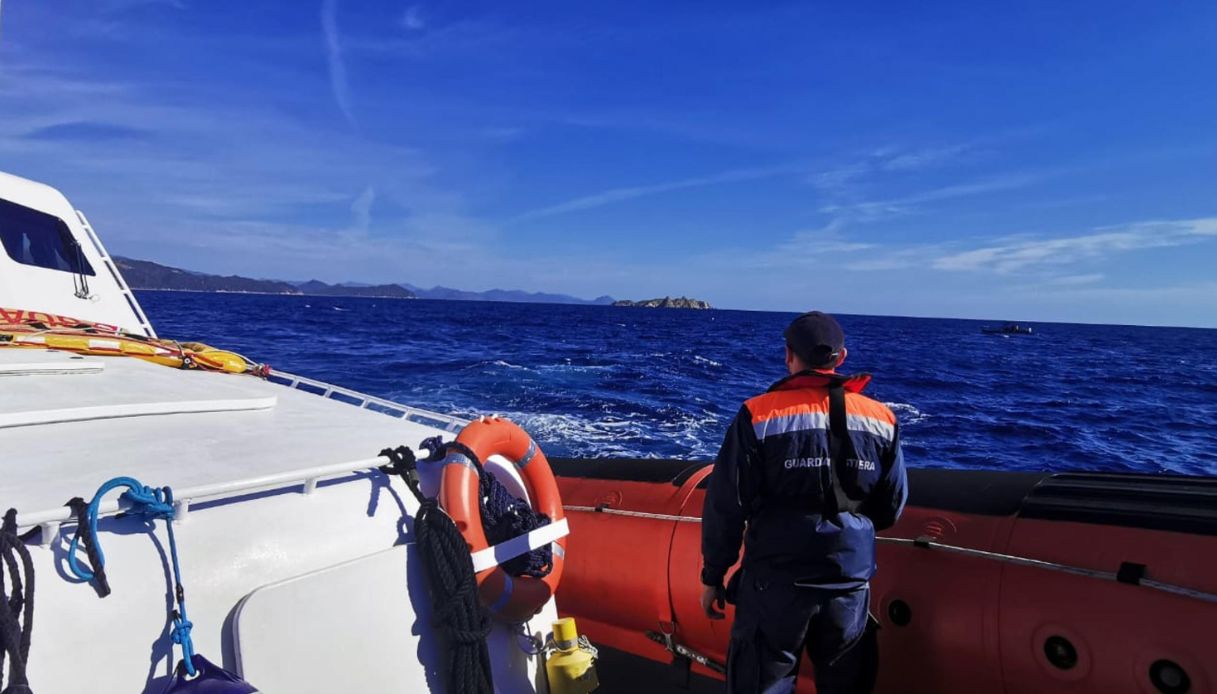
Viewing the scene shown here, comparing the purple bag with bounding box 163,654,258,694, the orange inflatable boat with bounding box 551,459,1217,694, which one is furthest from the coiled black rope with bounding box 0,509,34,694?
the orange inflatable boat with bounding box 551,459,1217,694

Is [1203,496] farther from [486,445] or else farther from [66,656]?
[66,656]

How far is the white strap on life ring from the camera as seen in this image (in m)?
2.72

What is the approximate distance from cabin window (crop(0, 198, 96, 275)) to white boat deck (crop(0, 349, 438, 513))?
6.57 feet

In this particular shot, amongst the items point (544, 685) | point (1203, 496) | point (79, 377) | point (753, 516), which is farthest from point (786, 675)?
point (79, 377)

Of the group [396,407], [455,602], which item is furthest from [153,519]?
[396,407]

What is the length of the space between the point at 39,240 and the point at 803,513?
6.30 m

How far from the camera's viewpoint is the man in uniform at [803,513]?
2.42 metres

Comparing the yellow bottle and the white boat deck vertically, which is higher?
the white boat deck

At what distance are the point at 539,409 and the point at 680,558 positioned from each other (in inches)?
336

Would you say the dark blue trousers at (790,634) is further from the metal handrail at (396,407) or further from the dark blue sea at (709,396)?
the dark blue sea at (709,396)

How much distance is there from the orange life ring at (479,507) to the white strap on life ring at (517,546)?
3cm

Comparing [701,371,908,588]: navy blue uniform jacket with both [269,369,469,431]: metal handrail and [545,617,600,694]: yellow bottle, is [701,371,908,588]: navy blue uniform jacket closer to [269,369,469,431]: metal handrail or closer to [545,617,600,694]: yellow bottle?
[545,617,600,694]: yellow bottle

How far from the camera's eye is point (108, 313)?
591cm

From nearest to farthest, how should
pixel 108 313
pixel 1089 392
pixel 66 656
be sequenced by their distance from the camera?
pixel 66 656 < pixel 108 313 < pixel 1089 392
